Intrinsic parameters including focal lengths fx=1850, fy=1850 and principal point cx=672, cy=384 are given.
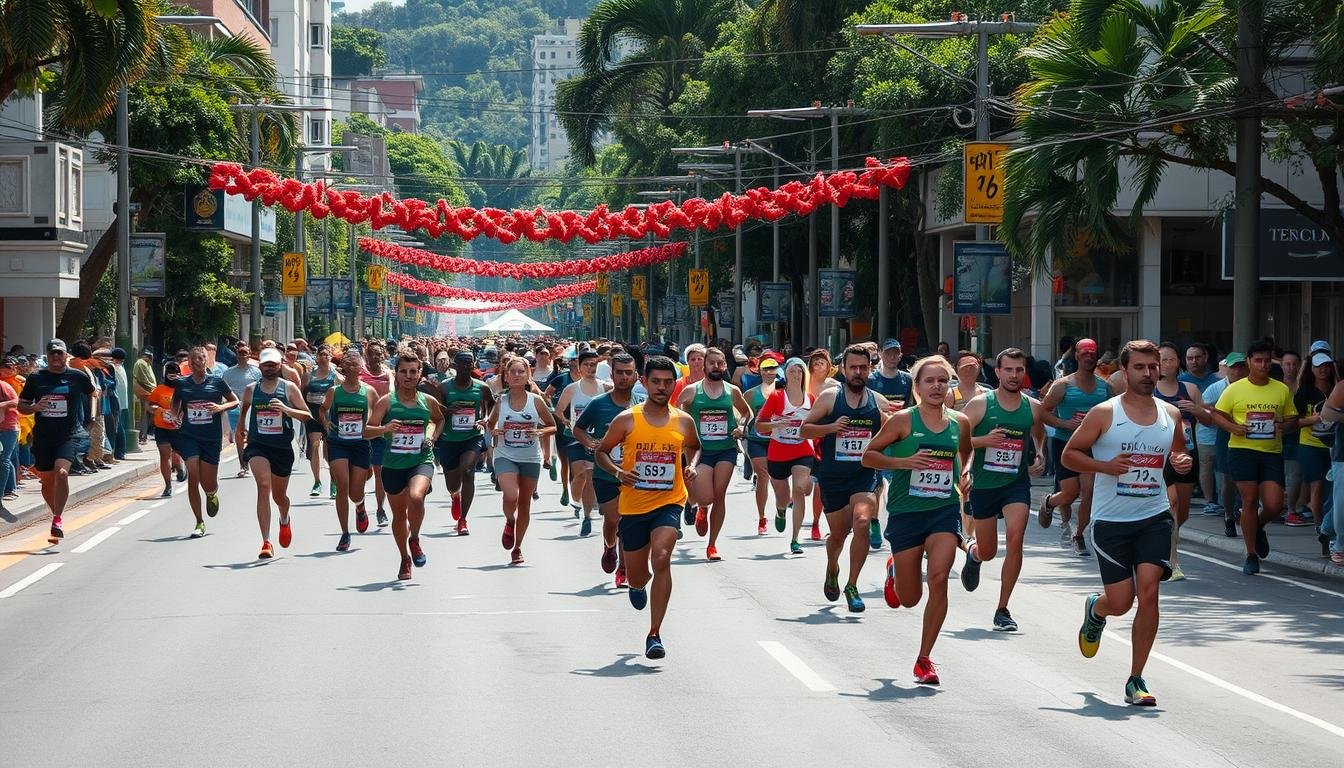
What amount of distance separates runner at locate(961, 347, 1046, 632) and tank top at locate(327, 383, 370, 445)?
590 cm

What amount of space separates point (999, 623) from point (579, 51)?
5696 cm

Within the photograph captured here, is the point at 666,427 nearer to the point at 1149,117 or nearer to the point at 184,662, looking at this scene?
the point at 184,662

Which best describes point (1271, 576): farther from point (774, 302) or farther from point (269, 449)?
point (774, 302)

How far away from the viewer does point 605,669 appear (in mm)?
10258

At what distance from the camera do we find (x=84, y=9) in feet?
73.0

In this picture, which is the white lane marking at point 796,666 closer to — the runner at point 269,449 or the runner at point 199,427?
the runner at point 269,449

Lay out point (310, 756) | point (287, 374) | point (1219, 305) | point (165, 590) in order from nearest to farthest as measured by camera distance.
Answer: point (310, 756) < point (165, 590) < point (287, 374) < point (1219, 305)

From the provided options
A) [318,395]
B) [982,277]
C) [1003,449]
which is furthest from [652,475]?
[982,277]

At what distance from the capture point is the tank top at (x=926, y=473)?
10109 millimetres

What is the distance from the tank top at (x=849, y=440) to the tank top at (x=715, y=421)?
2611 mm

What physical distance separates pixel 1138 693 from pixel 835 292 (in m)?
34.3

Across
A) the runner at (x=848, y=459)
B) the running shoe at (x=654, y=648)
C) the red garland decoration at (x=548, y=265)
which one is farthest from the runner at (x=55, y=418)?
the red garland decoration at (x=548, y=265)

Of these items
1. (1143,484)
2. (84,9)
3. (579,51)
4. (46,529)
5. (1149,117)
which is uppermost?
(579,51)

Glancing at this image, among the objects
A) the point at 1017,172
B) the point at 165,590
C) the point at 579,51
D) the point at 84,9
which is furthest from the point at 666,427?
the point at 579,51
